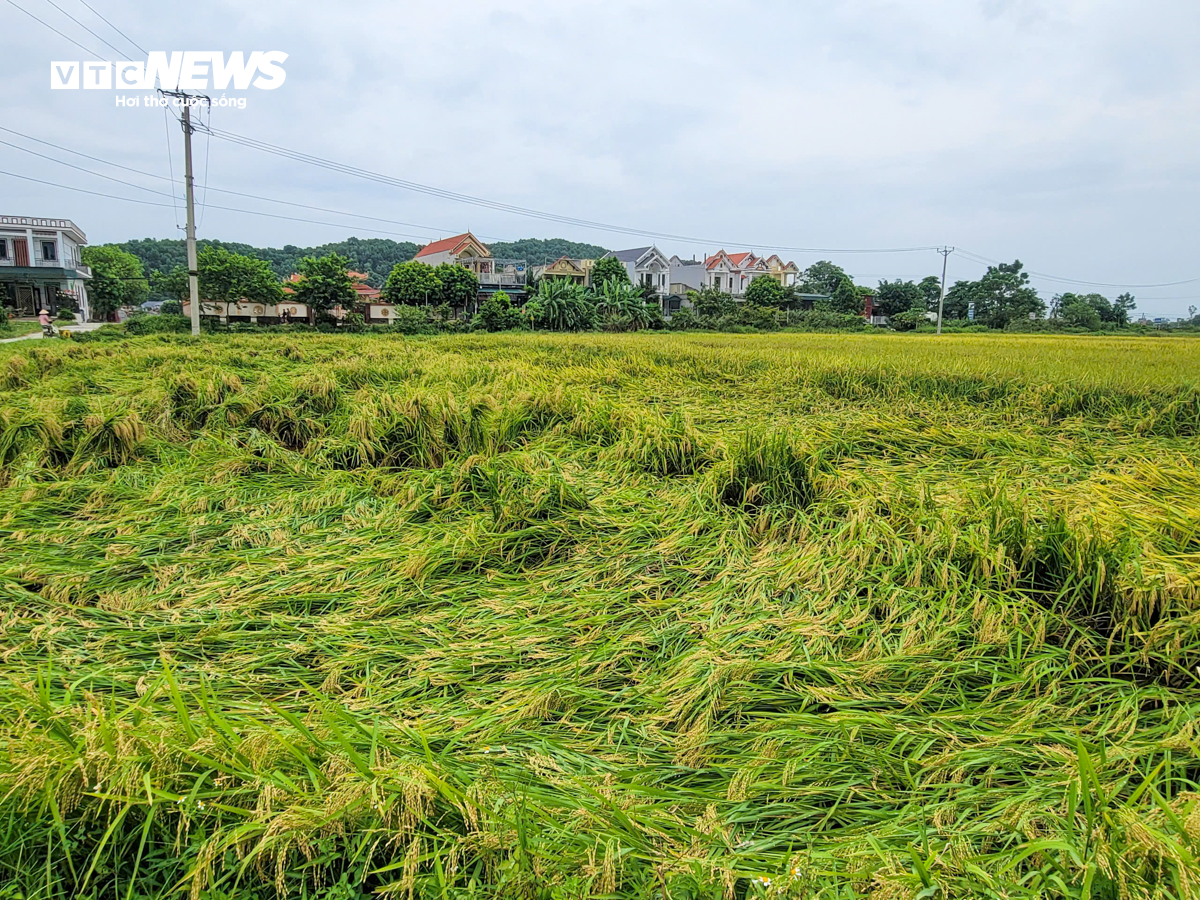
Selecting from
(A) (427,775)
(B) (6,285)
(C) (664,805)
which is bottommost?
(C) (664,805)

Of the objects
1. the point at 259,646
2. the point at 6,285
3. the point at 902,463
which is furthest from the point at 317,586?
the point at 6,285

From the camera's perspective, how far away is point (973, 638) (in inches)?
81.3

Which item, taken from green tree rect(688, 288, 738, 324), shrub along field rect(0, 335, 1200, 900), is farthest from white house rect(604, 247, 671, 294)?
shrub along field rect(0, 335, 1200, 900)

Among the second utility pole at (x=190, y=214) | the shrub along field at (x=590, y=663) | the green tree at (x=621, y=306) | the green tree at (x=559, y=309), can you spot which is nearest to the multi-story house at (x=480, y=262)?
the green tree at (x=621, y=306)

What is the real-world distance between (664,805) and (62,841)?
1.20 m

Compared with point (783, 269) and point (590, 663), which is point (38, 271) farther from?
point (783, 269)

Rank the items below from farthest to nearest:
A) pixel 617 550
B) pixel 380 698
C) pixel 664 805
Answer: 1. pixel 617 550
2. pixel 380 698
3. pixel 664 805

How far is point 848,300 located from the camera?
4331 centimetres

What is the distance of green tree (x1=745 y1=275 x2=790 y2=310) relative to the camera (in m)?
41.3

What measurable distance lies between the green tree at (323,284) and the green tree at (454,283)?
21.3ft

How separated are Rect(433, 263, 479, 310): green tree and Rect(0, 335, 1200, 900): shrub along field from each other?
31112 millimetres

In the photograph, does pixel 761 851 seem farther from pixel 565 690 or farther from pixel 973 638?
pixel 973 638

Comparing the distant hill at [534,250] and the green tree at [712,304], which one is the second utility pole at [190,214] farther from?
the distant hill at [534,250]

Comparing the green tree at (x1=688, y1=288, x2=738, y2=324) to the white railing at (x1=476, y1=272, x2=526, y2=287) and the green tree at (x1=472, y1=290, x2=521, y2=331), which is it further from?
the white railing at (x1=476, y1=272, x2=526, y2=287)
